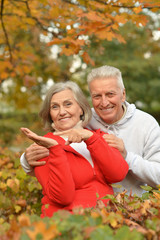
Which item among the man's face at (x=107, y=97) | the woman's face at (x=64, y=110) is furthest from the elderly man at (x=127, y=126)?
the woman's face at (x=64, y=110)

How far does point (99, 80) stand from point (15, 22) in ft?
11.1

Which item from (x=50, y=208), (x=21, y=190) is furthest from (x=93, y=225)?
(x=21, y=190)

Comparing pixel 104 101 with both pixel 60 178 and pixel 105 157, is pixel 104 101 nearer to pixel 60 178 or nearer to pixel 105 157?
pixel 105 157

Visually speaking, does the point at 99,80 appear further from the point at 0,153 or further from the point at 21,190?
the point at 0,153


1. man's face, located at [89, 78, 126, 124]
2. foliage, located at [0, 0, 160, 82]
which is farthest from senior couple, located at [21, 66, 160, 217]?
foliage, located at [0, 0, 160, 82]

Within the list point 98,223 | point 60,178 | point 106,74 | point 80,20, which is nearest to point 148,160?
point 106,74

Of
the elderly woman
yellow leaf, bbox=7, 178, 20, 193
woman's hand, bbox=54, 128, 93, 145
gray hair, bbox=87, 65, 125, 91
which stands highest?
gray hair, bbox=87, 65, 125, 91

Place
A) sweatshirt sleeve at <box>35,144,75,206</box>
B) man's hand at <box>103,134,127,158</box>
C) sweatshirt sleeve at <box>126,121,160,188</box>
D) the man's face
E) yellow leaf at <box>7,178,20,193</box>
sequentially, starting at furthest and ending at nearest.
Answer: yellow leaf at <box>7,178,20,193</box>, the man's face, sweatshirt sleeve at <box>126,121,160,188</box>, man's hand at <box>103,134,127,158</box>, sweatshirt sleeve at <box>35,144,75,206</box>

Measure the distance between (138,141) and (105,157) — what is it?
0.77 meters

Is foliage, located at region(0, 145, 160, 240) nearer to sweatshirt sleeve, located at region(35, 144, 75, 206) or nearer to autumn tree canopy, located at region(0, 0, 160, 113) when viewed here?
sweatshirt sleeve, located at region(35, 144, 75, 206)

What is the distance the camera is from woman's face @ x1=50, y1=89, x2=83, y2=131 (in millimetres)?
2621

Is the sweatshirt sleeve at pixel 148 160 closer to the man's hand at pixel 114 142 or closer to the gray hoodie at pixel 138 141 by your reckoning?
the gray hoodie at pixel 138 141

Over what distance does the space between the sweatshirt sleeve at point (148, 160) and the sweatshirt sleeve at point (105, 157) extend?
1.07 feet

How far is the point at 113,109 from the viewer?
9.63 feet
